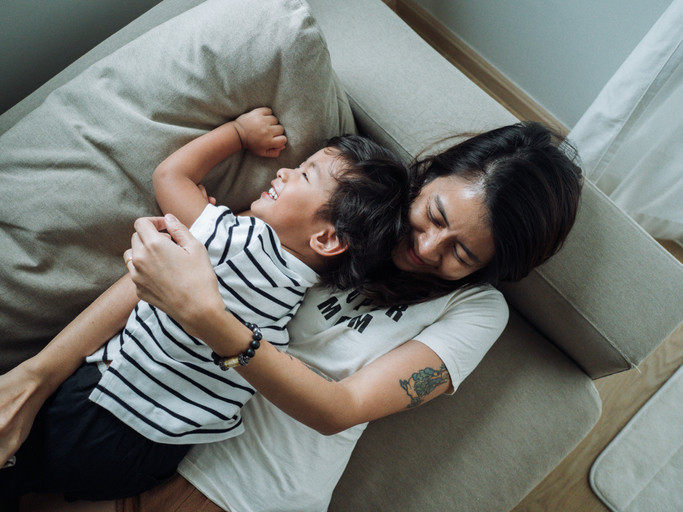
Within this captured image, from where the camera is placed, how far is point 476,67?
7.33ft

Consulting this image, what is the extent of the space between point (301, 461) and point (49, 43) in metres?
1.42

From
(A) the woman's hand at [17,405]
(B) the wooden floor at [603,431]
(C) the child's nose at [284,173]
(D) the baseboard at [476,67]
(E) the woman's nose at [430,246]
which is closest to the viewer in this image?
(A) the woman's hand at [17,405]

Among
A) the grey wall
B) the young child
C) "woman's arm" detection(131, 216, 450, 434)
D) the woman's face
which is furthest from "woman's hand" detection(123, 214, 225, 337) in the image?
the grey wall

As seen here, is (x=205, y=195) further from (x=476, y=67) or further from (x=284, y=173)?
(x=476, y=67)

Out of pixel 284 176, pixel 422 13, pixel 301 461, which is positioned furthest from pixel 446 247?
pixel 422 13

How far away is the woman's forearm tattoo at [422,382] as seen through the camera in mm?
994

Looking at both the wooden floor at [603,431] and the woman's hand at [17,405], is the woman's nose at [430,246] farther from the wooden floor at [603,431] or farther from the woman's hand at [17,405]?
the wooden floor at [603,431]

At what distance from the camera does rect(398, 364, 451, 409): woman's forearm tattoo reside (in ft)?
3.26

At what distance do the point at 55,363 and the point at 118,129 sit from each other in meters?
0.53

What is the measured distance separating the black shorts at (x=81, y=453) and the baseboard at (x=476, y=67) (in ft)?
6.56

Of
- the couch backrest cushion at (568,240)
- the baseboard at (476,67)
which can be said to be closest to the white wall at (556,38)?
the baseboard at (476,67)

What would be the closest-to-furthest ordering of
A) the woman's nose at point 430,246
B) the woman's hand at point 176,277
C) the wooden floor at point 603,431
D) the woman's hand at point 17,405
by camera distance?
the woman's hand at point 176,277 → the woman's hand at point 17,405 → the woman's nose at point 430,246 → the wooden floor at point 603,431

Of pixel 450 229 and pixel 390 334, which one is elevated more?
pixel 450 229

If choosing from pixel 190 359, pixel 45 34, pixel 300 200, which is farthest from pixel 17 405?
pixel 45 34
